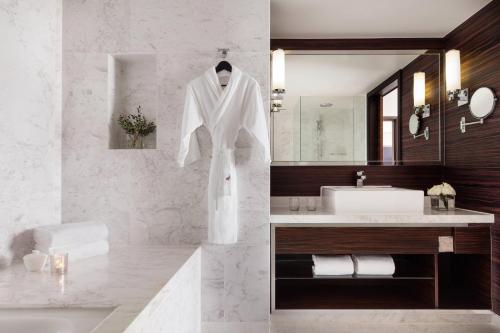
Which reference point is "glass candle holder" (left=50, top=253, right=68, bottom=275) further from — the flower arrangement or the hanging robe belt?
the flower arrangement

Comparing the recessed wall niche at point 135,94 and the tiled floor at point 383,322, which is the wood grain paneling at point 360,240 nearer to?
the tiled floor at point 383,322

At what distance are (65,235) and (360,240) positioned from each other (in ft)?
5.86

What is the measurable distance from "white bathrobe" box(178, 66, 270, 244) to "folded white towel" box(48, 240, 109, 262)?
0.64 meters

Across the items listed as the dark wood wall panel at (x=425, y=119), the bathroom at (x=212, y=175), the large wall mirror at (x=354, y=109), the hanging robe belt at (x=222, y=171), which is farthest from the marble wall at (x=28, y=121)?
the dark wood wall panel at (x=425, y=119)

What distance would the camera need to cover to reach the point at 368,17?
2.72 meters

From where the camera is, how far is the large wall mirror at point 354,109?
3.03 m

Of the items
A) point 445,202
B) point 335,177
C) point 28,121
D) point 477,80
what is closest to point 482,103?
point 477,80

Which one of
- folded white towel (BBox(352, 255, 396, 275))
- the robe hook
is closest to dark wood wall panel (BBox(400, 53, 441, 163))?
folded white towel (BBox(352, 255, 396, 275))

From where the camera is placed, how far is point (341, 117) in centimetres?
305

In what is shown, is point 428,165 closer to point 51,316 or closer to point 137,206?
point 137,206

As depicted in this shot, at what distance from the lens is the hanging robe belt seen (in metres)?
2.28

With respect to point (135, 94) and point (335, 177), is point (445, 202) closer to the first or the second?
point (335, 177)

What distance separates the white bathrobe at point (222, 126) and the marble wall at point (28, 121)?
0.83m

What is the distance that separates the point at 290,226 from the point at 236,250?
15.2 inches
